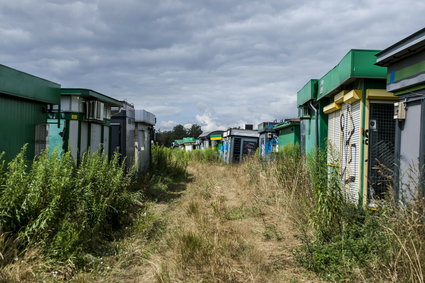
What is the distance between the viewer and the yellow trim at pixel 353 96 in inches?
262

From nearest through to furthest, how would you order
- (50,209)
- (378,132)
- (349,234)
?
(50,209)
(349,234)
(378,132)

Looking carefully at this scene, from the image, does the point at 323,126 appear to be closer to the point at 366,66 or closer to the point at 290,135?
the point at 366,66

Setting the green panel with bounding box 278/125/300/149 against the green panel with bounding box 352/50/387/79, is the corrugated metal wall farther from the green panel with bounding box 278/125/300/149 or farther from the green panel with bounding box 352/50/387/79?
the green panel with bounding box 278/125/300/149

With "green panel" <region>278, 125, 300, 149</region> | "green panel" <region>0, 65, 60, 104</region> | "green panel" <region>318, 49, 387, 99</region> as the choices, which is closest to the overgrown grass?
"green panel" <region>318, 49, 387, 99</region>

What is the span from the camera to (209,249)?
490cm

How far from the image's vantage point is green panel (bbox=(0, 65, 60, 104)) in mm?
6521

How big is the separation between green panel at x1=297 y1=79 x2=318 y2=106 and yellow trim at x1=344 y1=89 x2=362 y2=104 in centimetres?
290

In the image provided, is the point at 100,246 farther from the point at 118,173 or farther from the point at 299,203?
the point at 299,203

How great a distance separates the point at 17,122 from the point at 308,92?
7260 mm

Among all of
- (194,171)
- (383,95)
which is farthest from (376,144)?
(194,171)

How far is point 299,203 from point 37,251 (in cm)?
436

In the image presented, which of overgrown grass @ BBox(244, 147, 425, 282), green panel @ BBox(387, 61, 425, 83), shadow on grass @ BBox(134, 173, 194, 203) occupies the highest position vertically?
green panel @ BBox(387, 61, 425, 83)

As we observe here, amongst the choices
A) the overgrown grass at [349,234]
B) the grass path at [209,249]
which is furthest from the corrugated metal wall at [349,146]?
the grass path at [209,249]

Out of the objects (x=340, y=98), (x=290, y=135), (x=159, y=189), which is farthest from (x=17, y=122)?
(x=290, y=135)
